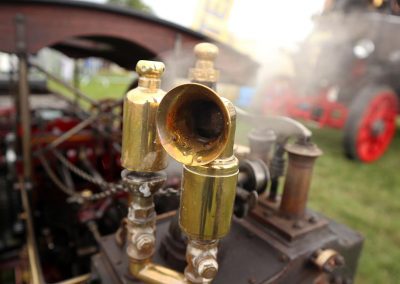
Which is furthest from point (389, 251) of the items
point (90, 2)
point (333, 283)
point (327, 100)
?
point (327, 100)

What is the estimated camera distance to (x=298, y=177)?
4.21 feet

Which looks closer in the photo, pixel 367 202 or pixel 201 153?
pixel 201 153

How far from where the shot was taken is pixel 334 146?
239 inches

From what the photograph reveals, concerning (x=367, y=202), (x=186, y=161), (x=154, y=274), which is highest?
(x=186, y=161)

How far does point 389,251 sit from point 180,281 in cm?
261

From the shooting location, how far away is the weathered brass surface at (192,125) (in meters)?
0.70

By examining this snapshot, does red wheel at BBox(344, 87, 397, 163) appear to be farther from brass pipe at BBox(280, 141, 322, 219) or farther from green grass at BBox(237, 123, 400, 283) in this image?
brass pipe at BBox(280, 141, 322, 219)

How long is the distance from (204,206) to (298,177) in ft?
2.10

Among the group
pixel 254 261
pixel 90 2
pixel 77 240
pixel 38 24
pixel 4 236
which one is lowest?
pixel 4 236

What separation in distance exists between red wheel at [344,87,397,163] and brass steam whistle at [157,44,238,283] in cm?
451

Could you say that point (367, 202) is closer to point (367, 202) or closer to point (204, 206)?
point (367, 202)

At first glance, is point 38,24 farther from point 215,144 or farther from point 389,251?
point 389,251

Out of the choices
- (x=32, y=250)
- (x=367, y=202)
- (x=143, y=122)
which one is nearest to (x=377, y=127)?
(x=367, y=202)

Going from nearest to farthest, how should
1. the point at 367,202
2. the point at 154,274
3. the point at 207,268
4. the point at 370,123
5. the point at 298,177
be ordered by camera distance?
the point at 207,268 < the point at 154,274 < the point at 298,177 < the point at 367,202 < the point at 370,123
